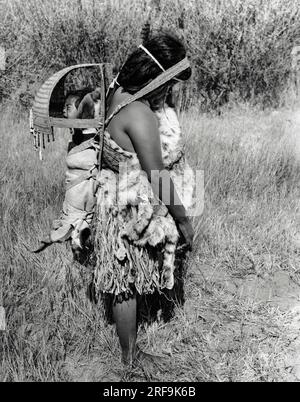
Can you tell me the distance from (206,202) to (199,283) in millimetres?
792

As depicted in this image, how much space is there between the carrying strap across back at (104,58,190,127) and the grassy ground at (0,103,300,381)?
1118 millimetres

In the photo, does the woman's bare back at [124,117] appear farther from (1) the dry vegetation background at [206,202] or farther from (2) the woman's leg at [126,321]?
(1) the dry vegetation background at [206,202]

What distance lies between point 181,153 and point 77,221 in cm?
60

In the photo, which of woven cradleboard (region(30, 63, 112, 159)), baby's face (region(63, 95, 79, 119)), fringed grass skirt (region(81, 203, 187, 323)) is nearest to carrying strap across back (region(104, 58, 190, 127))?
woven cradleboard (region(30, 63, 112, 159))

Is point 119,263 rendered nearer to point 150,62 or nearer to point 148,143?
point 148,143

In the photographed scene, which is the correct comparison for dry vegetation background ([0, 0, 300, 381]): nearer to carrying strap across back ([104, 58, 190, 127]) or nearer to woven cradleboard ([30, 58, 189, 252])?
woven cradleboard ([30, 58, 189, 252])

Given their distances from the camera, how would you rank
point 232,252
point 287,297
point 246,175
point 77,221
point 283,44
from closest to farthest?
point 77,221 → point 287,297 → point 232,252 → point 246,175 → point 283,44

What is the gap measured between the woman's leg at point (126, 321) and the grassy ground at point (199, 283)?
14 centimetres

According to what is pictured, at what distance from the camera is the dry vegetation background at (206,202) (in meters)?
2.30

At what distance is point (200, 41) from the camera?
6.75 metres

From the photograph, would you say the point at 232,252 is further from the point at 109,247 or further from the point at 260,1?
the point at 260,1

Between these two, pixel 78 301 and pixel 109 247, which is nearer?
pixel 109 247
